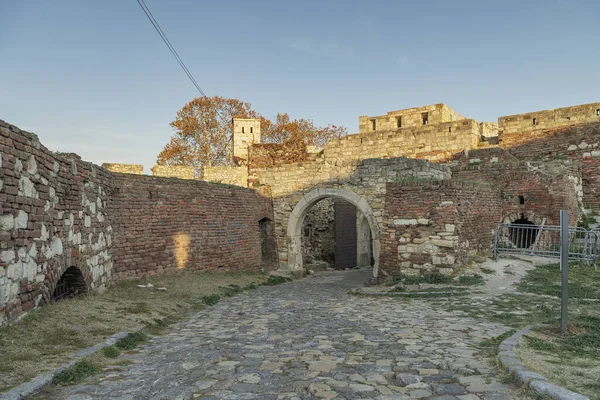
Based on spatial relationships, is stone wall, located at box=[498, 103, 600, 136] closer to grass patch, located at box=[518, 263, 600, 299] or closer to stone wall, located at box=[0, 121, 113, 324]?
grass patch, located at box=[518, 263, 600, 299]

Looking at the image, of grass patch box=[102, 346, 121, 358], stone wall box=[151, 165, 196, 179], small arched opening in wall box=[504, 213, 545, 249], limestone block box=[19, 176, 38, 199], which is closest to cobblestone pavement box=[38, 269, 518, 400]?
grass patch box=[102, 346, 121, 358]

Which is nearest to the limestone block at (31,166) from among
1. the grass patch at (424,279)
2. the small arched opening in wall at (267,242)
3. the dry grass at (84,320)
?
the dry grass at (84,320)

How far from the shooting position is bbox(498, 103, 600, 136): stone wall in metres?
16.0

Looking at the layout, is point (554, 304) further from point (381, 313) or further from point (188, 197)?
point (188, 197)

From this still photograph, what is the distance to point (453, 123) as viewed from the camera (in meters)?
18.1

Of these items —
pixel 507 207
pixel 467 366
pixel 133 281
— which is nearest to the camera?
pixel 467 366

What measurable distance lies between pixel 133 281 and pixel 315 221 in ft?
38.4

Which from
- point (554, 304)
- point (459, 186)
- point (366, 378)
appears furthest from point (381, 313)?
point (459, 186)

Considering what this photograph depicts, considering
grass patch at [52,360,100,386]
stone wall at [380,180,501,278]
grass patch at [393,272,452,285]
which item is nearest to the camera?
grass patch at [52,360,100,386]

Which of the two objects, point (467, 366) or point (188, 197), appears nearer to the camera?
point (467, 366)

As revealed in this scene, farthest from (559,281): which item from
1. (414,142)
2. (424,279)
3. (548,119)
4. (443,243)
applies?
(414,142)

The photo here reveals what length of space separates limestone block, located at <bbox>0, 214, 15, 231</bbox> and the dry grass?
42.4 inches

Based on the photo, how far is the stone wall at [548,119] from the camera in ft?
52.4

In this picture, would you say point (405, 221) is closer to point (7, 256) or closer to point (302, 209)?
point (302, 209)
